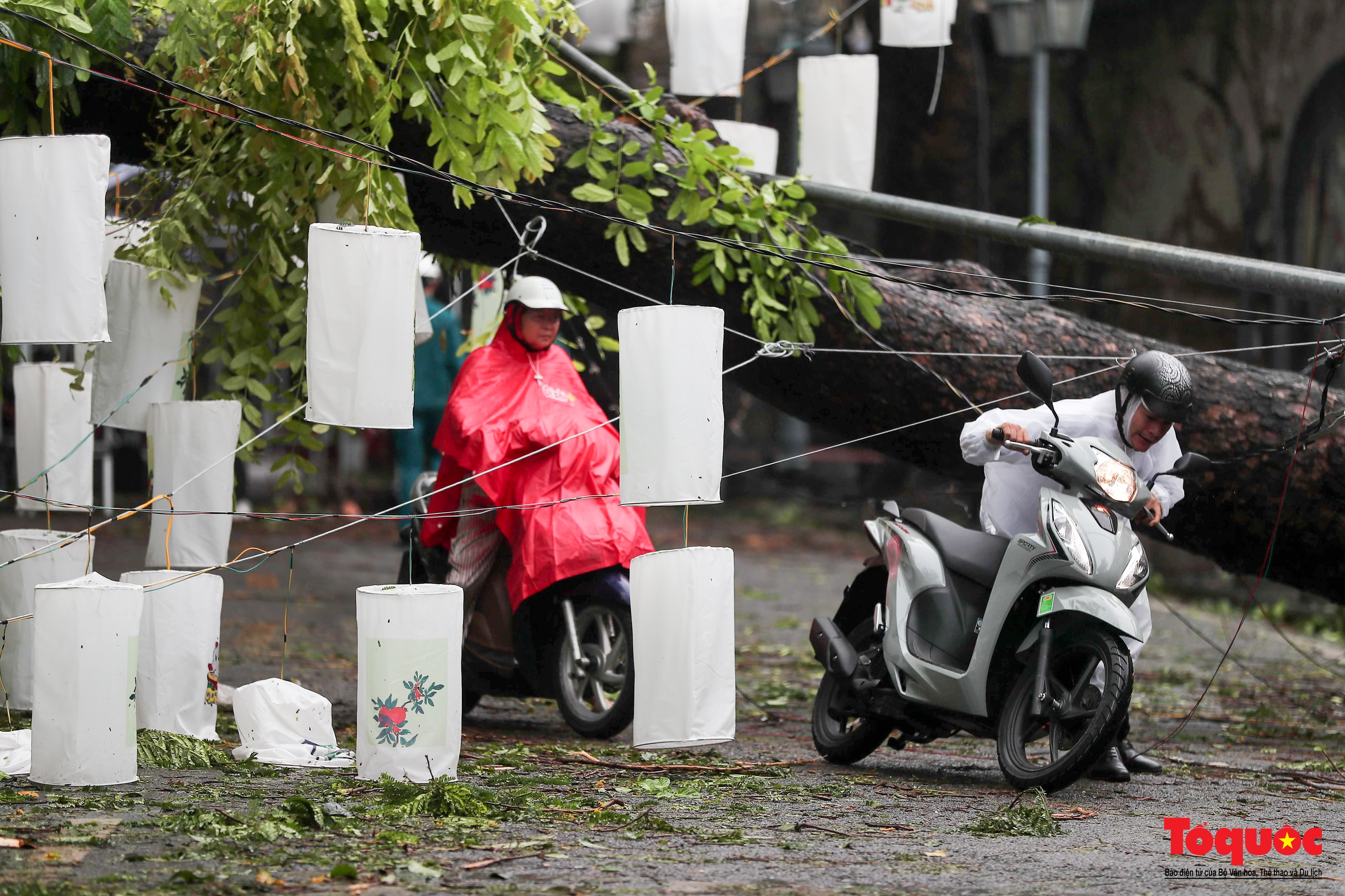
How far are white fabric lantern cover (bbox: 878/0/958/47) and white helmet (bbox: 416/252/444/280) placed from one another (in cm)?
273

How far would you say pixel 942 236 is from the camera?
1502 cm

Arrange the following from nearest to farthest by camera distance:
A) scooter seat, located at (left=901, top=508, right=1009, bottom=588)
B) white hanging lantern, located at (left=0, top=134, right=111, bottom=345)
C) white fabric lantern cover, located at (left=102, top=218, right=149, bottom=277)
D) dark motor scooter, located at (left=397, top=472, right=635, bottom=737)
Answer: white hanging lantern, located at (left=0, top=134, right=111, bottom=345)
scooter seat, located at (left=901, top=508, right=1009, bottom=588)
dark motor scooter, located at (left=397, top=472, right=635, bottom=737)
white fabric lantern cover, located at (left=102, top=218, right=149, bottom=277)

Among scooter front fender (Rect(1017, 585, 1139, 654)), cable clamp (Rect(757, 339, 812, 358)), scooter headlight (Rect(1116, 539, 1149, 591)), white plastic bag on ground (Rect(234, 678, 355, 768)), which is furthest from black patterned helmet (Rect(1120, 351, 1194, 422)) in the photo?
white plastic bag on ground (Rect(234, 678, 355, 768))

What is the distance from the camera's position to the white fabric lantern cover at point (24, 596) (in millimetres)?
5656

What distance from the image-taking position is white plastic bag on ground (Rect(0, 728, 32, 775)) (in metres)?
4.59

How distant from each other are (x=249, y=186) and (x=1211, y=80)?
10.3 meters

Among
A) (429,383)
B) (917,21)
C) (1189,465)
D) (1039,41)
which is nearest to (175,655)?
(1189,465)

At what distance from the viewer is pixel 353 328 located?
15.1ft

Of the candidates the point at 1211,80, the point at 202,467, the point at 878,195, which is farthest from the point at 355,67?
the point at 1211,80

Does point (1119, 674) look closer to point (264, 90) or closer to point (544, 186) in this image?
point (544, 186)

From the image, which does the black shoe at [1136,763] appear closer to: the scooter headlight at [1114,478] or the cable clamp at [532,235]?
the scooter headlight at [1114,478]

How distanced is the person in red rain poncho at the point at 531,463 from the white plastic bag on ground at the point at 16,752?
1.67m

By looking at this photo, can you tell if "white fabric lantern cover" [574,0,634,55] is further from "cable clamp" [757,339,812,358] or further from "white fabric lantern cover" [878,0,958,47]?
"cable clamp" [757,339,812,358]

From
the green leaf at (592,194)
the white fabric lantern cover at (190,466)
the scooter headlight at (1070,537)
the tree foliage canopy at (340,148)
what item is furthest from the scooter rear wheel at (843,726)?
the white fabric lantern cover at (190,466)
